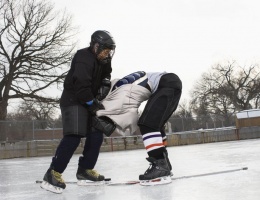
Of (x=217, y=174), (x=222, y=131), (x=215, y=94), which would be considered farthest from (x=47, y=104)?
(x=215, y=94)

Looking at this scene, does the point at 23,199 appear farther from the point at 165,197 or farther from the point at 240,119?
the point at 240,119

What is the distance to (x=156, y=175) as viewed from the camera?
2926 millimetres

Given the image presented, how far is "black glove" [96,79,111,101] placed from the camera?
315 cm

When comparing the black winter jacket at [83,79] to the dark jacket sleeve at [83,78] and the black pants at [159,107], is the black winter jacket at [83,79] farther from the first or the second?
the black pants at [159,107]

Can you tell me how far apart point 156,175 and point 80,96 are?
83cm

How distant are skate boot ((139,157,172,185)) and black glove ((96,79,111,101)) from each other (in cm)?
65

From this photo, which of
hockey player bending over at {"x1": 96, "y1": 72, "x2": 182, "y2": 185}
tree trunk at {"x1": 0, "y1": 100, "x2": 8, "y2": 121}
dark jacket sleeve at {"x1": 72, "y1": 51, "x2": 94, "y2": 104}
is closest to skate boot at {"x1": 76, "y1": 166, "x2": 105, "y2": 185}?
hockey player bending over at {"x1": 96, "y1": 72, "x2": 182, "y2": 185}

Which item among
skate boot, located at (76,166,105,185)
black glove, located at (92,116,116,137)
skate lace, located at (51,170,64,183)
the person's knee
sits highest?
black glove, located at (92,116,116,137)

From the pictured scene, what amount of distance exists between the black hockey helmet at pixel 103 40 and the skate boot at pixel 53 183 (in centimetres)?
102

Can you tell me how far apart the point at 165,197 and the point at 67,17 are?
2284 cm

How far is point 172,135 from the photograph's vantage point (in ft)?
68.1

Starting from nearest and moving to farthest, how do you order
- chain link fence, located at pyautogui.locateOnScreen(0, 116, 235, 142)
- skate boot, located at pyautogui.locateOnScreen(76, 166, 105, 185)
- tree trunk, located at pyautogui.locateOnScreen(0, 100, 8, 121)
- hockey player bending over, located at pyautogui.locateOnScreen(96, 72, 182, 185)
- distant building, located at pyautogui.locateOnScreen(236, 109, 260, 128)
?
1. hockey player bending over, located at pyautogui.locateOnScreen(96, 72, 182, 185)
2. skate boot, located at pyautogui.locateOnScreen(76, 166, 105, 185)
3. chain link fence, located at pyautogui.locateOnScreen(0, 116, 235, 142)
4. tree trunk, located at pyautogui.locateOnScreen(0, 100, 8, 121)
5. distant building, located at pyautogui.locateOnScreen(236, 109, 260, 128)

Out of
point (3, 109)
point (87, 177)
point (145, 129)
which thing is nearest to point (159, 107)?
point (145, 129)

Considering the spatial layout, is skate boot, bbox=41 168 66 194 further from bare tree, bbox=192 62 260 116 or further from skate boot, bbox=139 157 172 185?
bare tree, bbox=192 62 260 116
